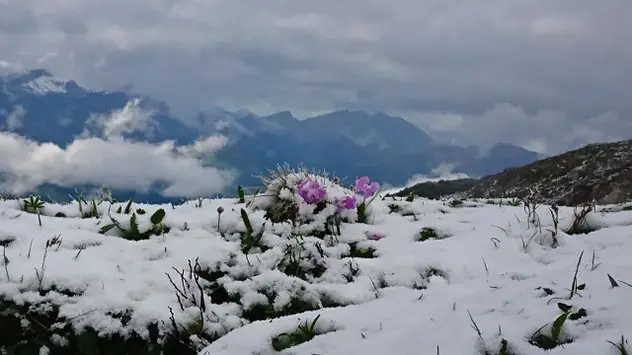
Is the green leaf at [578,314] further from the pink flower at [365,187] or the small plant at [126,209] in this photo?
the small plant at [126,209]

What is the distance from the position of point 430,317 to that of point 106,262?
9.53ft

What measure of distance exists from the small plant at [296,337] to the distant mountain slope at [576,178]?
14871 mm

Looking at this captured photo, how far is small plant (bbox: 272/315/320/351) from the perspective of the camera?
404 centimetres

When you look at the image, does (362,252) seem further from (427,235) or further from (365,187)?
(365,187)

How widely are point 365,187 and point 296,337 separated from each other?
14.2ft

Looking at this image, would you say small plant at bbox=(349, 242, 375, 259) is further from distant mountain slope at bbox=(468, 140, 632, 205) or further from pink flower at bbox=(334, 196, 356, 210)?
distant mountain slope at bbox=(468, 140, 632, 205)

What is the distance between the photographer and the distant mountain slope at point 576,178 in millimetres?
21125

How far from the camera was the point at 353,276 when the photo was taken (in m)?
5.71

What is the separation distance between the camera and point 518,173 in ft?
102

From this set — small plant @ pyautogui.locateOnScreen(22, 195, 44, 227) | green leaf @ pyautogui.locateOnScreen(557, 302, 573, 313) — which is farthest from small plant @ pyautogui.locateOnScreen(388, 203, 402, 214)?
green leaf @ pyautogui.locateOnScreen(557, 302, 573, 313)

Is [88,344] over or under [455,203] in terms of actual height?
under

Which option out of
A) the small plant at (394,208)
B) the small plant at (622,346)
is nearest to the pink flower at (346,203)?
the small plant at (394,208)

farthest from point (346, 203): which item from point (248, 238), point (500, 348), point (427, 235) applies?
point (500, 348)

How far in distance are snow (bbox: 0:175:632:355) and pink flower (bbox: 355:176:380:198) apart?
321mm
